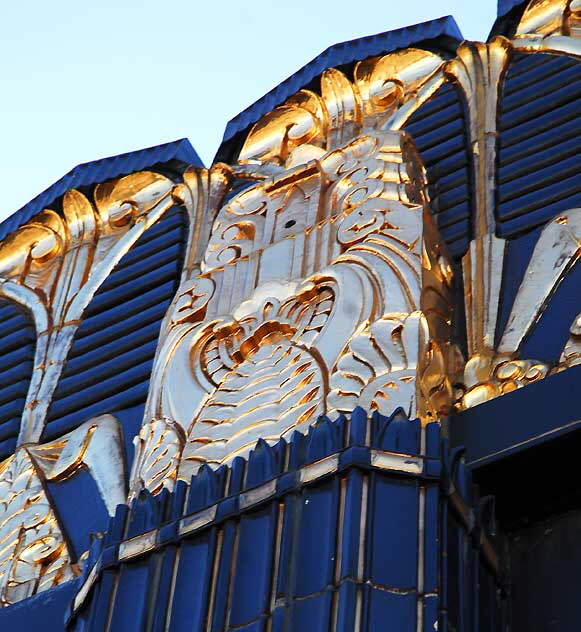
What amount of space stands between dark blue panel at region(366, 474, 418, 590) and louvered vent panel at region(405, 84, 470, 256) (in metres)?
3.17

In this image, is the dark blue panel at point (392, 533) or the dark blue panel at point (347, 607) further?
the dark blue panel at point (392, 533)

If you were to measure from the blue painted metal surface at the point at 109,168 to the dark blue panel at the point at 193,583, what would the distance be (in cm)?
619

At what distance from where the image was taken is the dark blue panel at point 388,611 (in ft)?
28.4

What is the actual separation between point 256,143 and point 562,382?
210 inches

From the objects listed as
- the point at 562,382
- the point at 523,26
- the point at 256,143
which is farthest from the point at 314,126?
the point at 562,382

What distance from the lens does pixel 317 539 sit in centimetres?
912

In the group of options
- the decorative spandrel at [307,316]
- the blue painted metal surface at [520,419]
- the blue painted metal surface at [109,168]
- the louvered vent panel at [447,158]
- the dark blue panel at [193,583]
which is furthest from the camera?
the blue painted metal surface at [109,168]

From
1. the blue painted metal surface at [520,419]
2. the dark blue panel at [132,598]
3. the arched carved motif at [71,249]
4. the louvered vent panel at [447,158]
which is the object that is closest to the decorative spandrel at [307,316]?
the blue painted metal surface at [520,419]

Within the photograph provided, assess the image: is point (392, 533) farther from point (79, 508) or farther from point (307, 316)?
point (79, 508)

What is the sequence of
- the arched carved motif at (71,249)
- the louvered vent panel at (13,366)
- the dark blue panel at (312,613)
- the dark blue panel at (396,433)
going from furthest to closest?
the arched carved motif at (71,249) → the louvered vent panel at (13,366) → the dark blue panel at (396,433) → the dark blue panel at (312,613)

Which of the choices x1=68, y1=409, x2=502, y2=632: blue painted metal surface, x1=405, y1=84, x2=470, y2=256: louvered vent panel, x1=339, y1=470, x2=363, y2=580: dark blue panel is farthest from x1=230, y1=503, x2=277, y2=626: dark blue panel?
x1=405, y1=84, x2=470, y2=256: louvered vent panel

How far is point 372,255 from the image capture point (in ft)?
36.9

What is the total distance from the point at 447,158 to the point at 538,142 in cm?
73

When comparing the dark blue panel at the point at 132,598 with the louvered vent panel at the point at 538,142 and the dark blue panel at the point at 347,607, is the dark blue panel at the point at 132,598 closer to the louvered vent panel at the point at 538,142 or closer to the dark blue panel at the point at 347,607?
the dark blue panel at the point at 347,607
